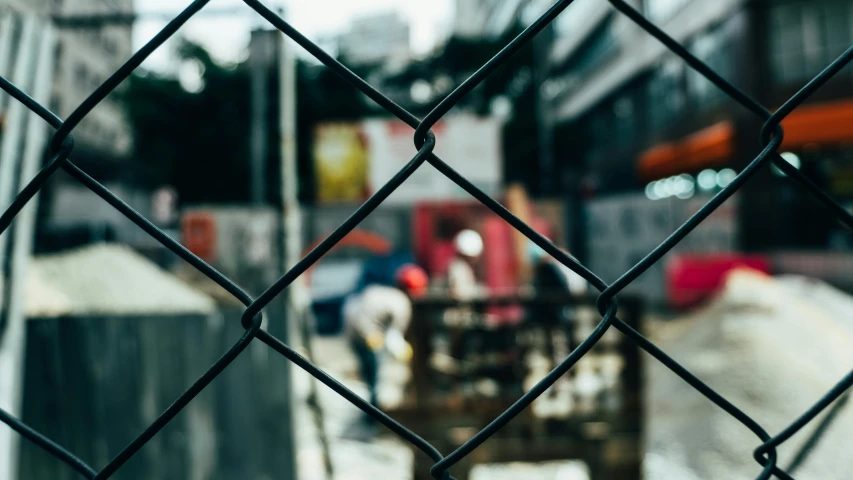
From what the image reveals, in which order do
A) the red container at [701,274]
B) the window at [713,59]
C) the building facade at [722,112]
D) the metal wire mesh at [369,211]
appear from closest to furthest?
the metal wire mesh at [369,211]
the red container at [701,274]
the building facade at [722,112]
the window at [713,59]

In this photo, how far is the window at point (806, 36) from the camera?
47.8ft

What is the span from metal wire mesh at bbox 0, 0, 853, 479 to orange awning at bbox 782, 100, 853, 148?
14.9 m

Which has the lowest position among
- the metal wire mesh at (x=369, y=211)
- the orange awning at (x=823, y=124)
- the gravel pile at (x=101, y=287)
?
the metal wire mesh at (x=369, y=211)

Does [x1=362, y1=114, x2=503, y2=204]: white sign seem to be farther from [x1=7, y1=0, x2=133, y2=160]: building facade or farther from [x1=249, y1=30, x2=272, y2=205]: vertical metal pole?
[x1=7, y1=0, x2=133, y2=160]: building facade

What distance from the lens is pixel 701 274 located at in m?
12.1

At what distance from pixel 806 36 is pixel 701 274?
7.16 metres

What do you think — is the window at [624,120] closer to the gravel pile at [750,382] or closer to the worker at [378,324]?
the gravel pile at [750,382]

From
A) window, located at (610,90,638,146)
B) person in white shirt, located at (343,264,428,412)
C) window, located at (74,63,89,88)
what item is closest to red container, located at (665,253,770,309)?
person in white shirt, located at (343,264,428,412)

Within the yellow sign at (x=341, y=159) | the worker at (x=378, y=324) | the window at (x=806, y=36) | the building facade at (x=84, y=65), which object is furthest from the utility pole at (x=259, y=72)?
the window at (x=806, y=36)

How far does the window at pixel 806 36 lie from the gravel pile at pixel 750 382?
11.6m

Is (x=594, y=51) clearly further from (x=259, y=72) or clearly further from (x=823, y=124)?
(x=259, y=72)

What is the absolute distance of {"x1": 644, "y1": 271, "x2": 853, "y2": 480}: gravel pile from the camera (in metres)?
3.73

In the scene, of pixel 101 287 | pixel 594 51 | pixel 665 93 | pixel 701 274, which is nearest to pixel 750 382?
pixel 101 287

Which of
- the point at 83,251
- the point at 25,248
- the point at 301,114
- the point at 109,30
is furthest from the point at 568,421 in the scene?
A: the point at 301,114
